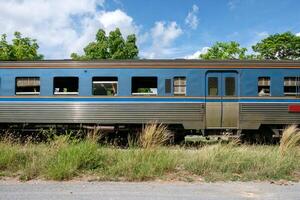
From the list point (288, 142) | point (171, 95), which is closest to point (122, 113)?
point (171, 95)

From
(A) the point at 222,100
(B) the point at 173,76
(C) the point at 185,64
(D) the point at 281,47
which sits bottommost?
(A) the point at 222,100

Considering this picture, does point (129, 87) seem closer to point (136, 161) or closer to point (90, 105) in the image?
point (90, 105)

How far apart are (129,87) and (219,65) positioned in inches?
129

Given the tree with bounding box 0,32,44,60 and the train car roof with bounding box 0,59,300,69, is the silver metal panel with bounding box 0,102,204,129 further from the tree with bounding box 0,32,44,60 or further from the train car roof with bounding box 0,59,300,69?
the tree with bounding box 0,32,44,60

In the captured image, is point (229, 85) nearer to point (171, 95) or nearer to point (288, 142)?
point (171, 95)

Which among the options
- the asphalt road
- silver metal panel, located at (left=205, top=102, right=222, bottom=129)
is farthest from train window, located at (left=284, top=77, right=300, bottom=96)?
→ the asphalt road

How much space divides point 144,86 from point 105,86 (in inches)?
55.0

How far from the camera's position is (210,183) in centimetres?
786

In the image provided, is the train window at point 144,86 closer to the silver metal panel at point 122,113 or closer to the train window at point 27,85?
the silver metal panel at point 122,113

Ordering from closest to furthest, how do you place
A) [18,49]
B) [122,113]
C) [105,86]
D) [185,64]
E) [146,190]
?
[146,190] < [122,113] < [185,64] < [105,86] < [18,49]

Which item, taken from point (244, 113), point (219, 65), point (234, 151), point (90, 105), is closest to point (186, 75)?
point (219, 65)

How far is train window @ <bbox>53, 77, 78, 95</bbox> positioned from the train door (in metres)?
4.76

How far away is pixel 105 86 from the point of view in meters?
14.2

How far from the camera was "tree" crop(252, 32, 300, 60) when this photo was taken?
2022 inches
